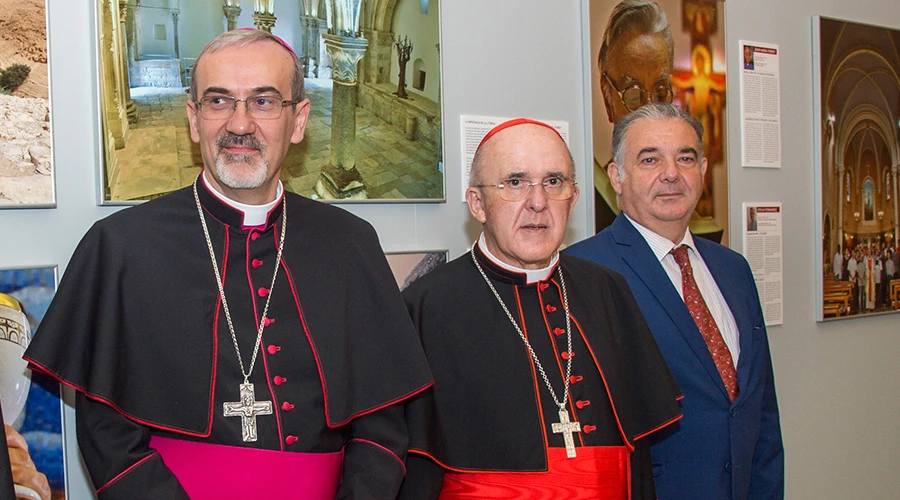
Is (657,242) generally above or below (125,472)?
above

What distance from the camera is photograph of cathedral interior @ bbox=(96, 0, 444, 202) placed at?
Result: 232 centimetres

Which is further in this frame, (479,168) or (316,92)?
(316,92)

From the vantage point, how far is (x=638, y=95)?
347cm

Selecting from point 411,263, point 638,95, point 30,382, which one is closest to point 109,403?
point 30,382

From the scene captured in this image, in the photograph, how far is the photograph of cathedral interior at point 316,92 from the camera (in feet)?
7.63

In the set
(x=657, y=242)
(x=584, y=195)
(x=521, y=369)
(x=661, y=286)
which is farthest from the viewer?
(x=584, y=195)

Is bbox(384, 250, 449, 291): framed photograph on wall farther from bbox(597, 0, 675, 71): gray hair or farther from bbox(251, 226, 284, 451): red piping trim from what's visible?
bbox(597, 0, 675, 71): gray hair

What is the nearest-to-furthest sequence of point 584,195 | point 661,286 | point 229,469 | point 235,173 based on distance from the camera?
point 229,469
point 235,173
point 661,286
point 584,195

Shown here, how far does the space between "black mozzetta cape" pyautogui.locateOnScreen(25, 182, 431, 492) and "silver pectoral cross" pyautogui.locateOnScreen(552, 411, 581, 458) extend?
38 centimetres

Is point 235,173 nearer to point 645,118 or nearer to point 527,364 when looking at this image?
point 527,364

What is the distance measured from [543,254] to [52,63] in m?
1.42

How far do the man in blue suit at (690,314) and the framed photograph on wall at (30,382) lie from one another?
5.39 feet

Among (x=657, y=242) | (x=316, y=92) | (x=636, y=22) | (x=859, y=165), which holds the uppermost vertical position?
(x=636, y=22)

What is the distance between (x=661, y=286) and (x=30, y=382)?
1.85m
